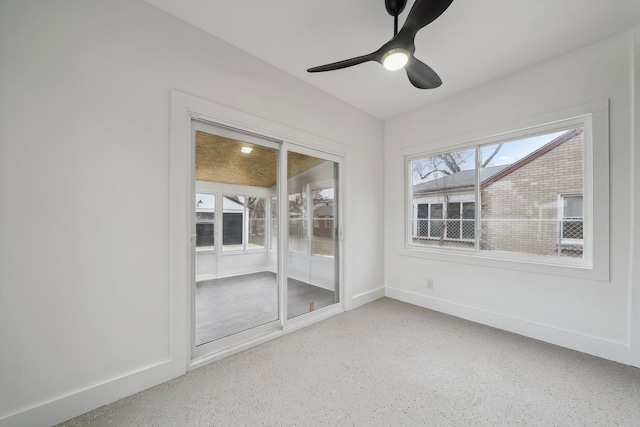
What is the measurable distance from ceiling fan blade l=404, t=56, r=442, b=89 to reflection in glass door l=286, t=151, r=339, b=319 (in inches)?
56.1

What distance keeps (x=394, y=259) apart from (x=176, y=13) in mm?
3723

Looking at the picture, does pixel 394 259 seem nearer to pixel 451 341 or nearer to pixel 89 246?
pixel 451 341

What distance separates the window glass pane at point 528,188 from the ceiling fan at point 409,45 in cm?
150

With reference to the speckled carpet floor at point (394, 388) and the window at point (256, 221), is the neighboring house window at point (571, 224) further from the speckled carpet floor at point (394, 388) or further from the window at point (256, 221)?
the window at point (256, 221)

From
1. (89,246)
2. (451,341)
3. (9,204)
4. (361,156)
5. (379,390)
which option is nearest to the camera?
(9,204)

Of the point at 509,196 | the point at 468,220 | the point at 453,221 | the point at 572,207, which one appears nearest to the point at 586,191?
the point at 572,207

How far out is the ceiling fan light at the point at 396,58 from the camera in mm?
1646

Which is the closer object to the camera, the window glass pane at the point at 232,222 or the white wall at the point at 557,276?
the white wall at the point at 557,276

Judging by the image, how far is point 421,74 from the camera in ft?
6.35

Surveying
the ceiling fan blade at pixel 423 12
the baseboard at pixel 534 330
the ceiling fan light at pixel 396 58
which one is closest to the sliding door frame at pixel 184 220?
the ceiling fan light at pixel 396 58

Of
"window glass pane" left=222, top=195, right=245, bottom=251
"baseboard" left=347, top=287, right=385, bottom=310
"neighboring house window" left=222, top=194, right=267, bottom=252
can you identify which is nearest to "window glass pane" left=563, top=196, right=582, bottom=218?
"baseboard" left=347, top=287, right=385, bottom=310

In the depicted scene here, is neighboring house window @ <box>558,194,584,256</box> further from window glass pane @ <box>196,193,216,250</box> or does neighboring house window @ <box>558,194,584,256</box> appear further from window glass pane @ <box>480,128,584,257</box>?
window glass pane @ <box>196,193,216,250</box>

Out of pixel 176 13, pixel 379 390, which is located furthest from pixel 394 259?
pixel 176 13

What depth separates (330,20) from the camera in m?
1.95
